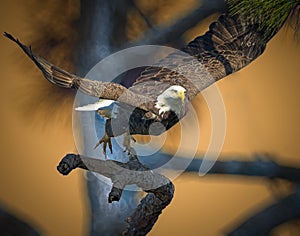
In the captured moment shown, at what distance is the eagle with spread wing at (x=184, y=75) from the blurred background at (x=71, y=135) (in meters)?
0.19

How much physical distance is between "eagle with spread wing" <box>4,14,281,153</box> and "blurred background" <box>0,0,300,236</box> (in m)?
0.19

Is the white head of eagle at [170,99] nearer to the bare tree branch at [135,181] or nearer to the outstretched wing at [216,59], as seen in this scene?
the outstretched wing at [216,59]

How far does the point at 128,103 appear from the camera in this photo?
114 centimetres

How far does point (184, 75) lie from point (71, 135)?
56cm

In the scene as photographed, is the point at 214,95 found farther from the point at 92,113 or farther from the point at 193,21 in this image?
the point at 92,113

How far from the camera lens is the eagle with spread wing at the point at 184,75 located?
1.30 meters

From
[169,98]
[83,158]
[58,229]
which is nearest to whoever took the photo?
[83,158]

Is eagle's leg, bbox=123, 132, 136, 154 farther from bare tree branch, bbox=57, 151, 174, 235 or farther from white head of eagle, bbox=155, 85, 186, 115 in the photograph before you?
bare tree branch, bbox=57, 151, 174, 235

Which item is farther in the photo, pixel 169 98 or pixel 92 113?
pixel 92 113

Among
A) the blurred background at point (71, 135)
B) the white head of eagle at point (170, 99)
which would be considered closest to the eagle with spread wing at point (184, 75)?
the white head of eagle at point (170, 99)

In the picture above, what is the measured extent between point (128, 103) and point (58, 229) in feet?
2.58

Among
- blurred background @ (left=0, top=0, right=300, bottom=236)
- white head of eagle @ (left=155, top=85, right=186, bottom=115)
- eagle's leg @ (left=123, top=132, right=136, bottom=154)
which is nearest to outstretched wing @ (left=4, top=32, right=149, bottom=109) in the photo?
white head of eagle @ (left=155, top=85, right=186, bottom=115)

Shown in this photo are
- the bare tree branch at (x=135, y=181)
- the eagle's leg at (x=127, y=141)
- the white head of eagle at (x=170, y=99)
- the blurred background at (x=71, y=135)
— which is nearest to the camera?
the bare tree branch at (x=135, y=181)

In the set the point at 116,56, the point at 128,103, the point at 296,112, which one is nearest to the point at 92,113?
the point at 116,56
